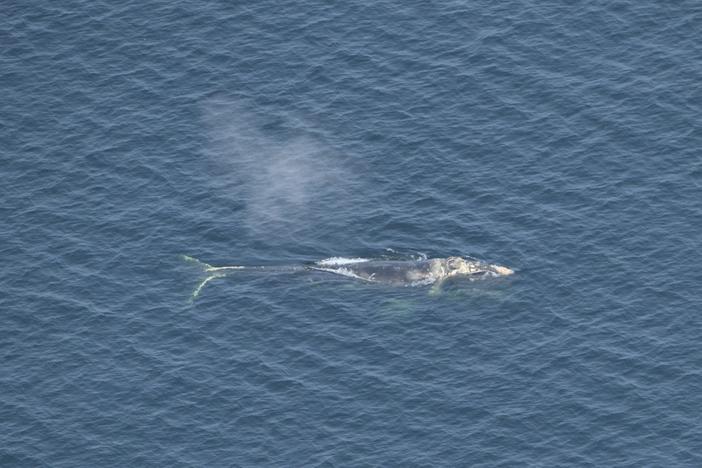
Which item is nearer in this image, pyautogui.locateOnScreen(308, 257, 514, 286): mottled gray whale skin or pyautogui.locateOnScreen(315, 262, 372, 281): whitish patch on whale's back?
pyautogui.locateOnScreen(308, 257, 514, 286): mottled gray whale skin

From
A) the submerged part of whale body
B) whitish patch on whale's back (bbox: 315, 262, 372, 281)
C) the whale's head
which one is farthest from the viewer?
whitish patch on whale's back (bbox: 315, 262, 372, 281)

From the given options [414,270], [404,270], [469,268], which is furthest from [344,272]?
[469,268]

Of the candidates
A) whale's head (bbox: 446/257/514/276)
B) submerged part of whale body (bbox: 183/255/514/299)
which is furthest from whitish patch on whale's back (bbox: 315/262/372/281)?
whale's head (bbox: 446/257/514/276)

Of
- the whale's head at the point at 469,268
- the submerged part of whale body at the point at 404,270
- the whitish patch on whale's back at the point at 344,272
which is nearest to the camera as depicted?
the whale's head at the point at 469,268

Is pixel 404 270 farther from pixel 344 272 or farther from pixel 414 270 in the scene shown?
pixel 344 272

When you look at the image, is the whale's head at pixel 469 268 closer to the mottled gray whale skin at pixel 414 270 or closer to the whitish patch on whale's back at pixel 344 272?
the mottled gray whale skin at pixel 414 270

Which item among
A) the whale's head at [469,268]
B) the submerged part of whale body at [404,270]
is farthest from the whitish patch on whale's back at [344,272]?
the whale's head at [469,268]

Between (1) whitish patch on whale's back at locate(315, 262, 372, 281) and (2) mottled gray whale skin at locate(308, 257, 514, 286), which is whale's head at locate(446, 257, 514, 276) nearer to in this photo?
(2) mottled gray whale skin at locate(308, 257, 514, 286)

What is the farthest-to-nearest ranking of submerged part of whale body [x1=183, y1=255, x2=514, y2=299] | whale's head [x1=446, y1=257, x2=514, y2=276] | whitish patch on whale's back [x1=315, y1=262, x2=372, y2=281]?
whitish patch on whale's back [x1=315, y1=262, x2=372, y2=281] → submerged part of whale body [x1=183, y1=255, x2=514, y2=299] → whale's head [x1=446, y1=257, x2=514, y2=276]

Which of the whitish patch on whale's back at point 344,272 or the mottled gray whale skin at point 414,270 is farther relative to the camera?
the whitish patch on whale's back at point 344,272
